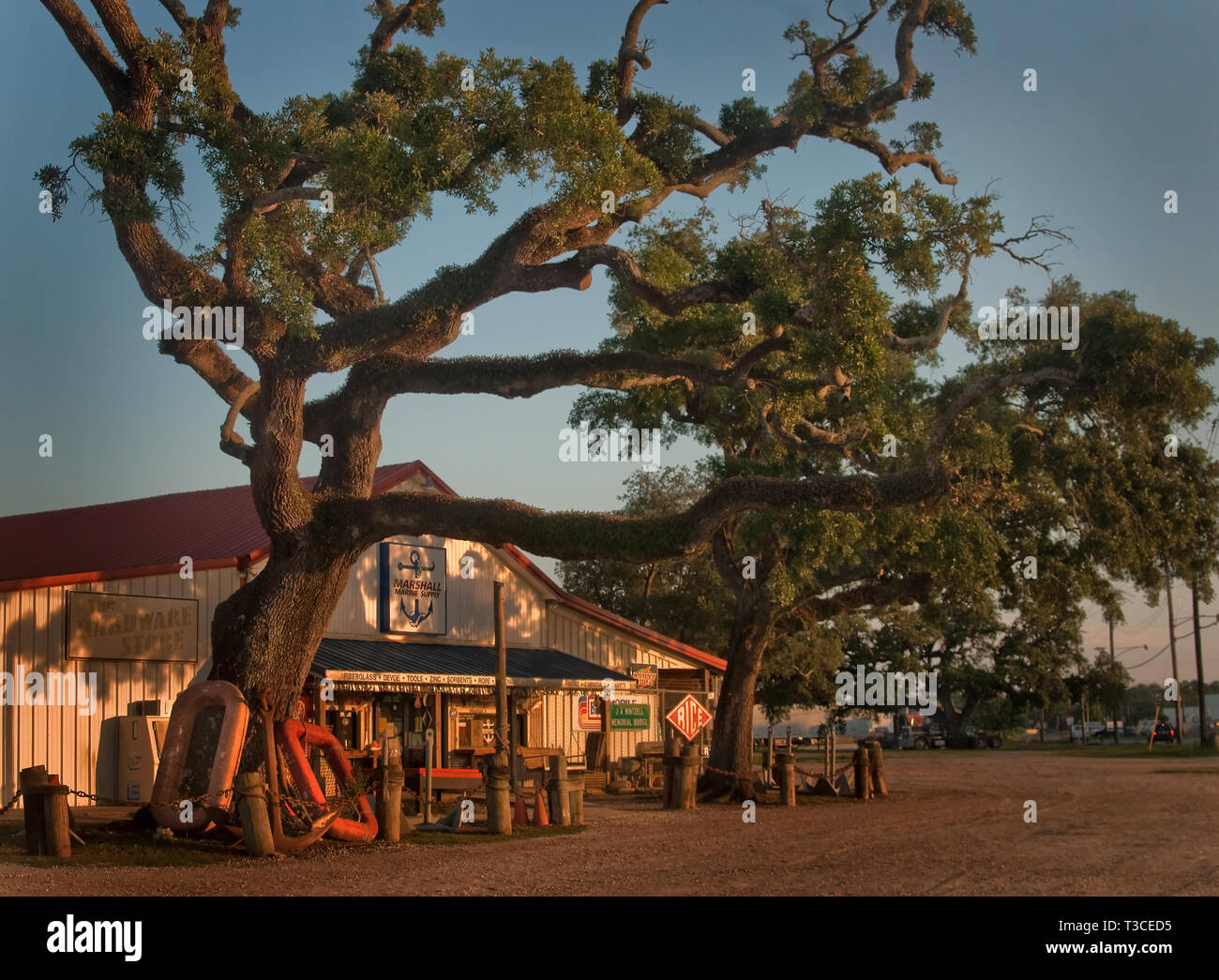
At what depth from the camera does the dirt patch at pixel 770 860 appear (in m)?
12.6

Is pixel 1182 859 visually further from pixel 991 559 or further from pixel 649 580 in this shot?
pixel 649 580

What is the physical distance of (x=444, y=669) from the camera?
24.3m

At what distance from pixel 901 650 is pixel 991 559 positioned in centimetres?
4386

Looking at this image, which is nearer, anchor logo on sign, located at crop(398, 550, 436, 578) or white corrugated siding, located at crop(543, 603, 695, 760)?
anchor logo on sign, located at crop(398, 550, 436, 578)

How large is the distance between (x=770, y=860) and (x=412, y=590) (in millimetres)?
12970

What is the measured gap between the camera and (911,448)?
77.8 feet

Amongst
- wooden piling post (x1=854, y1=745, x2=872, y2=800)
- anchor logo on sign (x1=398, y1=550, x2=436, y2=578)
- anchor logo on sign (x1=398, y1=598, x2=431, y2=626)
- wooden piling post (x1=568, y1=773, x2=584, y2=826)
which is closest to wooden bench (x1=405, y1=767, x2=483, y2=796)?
wooden piling post (x1=568, y1=773, x2=584, y2=826)

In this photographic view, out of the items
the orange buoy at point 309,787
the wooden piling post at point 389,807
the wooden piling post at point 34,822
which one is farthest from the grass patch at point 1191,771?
the wooden piling post at point 34,822

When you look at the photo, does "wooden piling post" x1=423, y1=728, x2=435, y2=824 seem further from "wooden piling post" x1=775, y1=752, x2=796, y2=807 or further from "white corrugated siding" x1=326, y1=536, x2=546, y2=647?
"wooden piling post" x1=775, y1=752, x2=796, y2=807

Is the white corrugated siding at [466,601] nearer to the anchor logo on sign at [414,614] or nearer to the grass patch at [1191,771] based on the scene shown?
the anchor logo on sign at [414,614]

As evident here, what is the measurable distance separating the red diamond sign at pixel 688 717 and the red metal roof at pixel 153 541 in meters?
7.49

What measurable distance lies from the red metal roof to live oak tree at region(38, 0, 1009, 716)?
19.7ft

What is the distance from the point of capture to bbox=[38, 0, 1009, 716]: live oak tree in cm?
1551

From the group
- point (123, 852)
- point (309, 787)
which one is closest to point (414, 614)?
point (309, 787)
